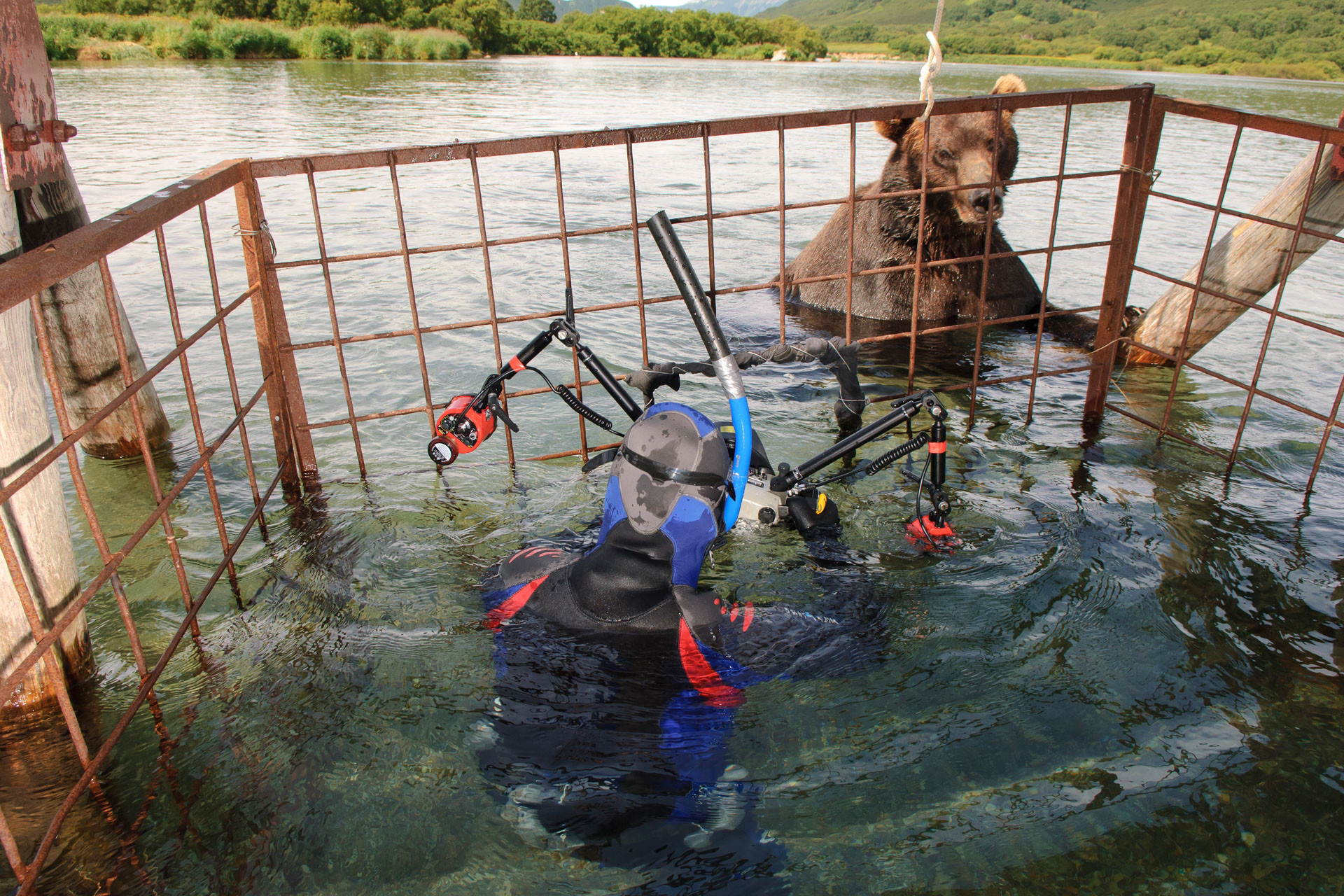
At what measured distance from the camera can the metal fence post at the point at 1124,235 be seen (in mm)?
4484

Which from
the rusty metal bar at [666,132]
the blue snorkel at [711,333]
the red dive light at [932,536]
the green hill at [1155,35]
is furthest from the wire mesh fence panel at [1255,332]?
the green hill at [1155,35]

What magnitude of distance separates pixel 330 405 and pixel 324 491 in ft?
5.95

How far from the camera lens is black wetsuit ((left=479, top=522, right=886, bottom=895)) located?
→ 2250mm

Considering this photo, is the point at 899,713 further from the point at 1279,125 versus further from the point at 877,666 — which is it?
the point at 1279,125

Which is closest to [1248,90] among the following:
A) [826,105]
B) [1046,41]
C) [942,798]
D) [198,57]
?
[826,105]

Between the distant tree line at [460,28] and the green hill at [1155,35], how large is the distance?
18105 mm

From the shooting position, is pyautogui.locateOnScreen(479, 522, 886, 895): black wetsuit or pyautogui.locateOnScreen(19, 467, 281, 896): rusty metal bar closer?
pyautogui.locateOnScreen(19, 467, 281, 896): rusty metal bar

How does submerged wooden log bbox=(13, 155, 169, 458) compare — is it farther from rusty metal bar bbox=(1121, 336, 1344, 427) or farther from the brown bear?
rusty metal bar bbox=(1121, 336, 1344, 427)

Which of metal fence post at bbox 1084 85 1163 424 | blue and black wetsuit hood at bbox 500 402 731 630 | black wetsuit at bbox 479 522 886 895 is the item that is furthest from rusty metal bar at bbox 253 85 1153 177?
black wetsuit at bbox 479 522 886 895

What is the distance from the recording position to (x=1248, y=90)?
31.0 meters

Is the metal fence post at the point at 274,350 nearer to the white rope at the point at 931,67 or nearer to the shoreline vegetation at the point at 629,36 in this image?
the white rope at the point at 931,67

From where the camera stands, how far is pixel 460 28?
193 feet

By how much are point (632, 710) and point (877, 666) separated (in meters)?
0.92

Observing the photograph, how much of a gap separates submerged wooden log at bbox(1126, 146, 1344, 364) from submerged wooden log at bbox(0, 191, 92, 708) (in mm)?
5240
